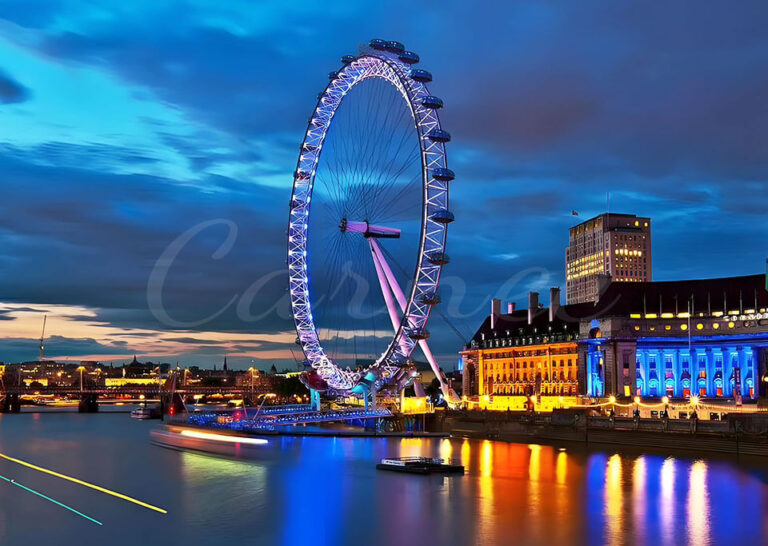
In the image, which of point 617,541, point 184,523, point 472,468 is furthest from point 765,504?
point 184,523

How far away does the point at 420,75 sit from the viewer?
242 ft

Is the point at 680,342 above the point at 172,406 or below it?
above

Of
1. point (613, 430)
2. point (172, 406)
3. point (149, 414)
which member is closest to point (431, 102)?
point (613, 430)

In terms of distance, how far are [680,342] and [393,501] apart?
76257mm

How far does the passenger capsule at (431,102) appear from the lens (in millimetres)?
73625

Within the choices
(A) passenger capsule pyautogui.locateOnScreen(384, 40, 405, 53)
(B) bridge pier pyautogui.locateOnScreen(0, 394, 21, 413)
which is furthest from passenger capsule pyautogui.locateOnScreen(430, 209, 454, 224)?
(B) bridge pier pyautogui.locateOnScreen(0, 394, 21, 413)

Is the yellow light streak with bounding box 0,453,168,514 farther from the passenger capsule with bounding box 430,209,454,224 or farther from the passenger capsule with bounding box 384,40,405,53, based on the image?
the passenger capsule with bounding box 384,40,405,53

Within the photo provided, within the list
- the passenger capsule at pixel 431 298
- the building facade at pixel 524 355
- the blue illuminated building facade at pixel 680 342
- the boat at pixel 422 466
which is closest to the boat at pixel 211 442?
the boat at pixel 422 466

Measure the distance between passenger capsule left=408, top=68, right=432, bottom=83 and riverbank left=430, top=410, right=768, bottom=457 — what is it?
3214 centimetres

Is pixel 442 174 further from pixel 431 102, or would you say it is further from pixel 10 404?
pixel 10 404

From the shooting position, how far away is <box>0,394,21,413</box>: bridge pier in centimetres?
18625

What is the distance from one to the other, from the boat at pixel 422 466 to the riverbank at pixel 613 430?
21.1 metres

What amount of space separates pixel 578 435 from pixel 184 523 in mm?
47542

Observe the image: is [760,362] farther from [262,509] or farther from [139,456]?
[262,509]
